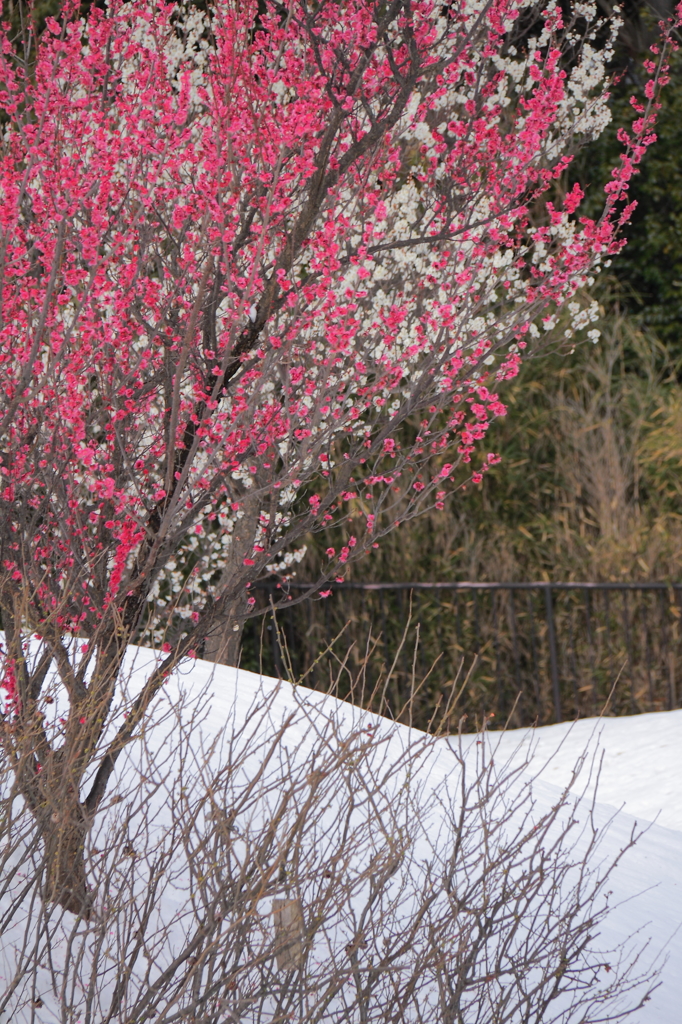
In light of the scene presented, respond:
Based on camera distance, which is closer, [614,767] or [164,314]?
[164,314]

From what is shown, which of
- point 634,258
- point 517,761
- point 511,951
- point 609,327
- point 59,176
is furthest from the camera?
point 634,258

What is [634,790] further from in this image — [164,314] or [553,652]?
[164,314]

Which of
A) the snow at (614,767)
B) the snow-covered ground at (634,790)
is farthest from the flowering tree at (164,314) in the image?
the snow-covered ground at (634,790)

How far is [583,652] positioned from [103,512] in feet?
20.2

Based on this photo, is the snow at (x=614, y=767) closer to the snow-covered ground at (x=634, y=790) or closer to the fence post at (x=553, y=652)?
the snow-covered ground at (x=634, y=790)

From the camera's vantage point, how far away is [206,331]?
3182mm

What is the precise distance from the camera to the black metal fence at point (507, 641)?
328 inches

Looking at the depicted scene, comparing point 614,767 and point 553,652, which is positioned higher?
point 553,652

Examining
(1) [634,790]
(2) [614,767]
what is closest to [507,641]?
(2) [614,767]

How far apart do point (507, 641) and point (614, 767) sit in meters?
2.50

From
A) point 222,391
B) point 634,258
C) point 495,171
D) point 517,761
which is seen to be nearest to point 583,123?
point 495,171

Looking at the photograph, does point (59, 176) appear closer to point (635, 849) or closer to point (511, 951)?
point (511, 951)

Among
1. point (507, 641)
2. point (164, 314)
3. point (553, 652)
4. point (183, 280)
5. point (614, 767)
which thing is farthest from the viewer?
point (507, 641)

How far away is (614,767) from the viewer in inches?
254
